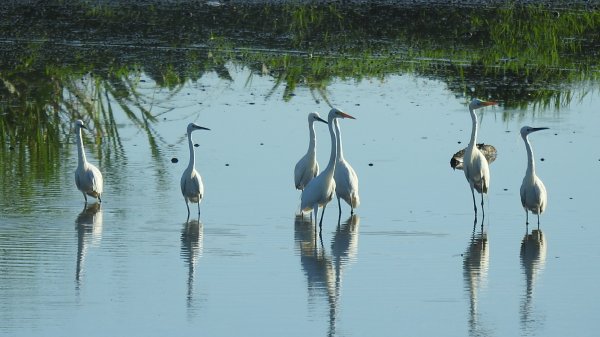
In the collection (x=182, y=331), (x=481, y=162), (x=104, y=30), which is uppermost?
(x=104, y=30)

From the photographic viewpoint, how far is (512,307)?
367 inches

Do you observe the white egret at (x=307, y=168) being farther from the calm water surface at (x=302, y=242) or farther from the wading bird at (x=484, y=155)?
the wading bird at (x=484, y=155)

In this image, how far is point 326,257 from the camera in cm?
1074

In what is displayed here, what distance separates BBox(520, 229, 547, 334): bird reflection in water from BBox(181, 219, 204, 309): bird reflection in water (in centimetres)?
242

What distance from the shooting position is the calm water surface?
29.3ft

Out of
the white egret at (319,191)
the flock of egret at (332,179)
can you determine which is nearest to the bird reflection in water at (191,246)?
the flock of egret at (332,179)

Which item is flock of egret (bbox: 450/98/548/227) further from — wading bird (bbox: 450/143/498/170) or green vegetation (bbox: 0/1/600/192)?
green vegetation (bbox: 0/1/600/192)

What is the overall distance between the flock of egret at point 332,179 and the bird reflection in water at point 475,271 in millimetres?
706

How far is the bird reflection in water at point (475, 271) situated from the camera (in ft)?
29.1

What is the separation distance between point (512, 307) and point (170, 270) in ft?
8.94

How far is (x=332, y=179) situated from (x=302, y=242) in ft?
3.13

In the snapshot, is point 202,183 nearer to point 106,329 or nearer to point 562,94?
point 106,329

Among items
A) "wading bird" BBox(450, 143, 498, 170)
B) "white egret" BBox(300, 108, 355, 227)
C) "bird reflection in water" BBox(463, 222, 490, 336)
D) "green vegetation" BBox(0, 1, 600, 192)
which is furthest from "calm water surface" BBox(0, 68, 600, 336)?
"green vegetation" BBox(0, 1, 600, 192)

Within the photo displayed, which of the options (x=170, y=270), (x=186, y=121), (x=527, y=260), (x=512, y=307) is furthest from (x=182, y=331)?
(x=186, y=121)
